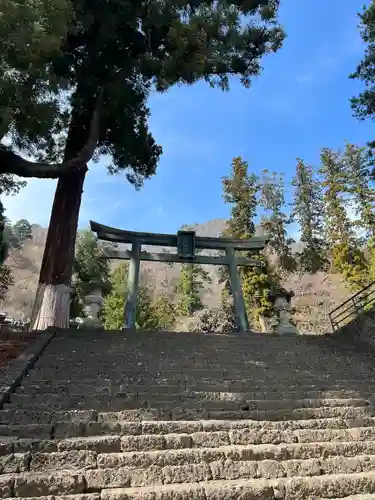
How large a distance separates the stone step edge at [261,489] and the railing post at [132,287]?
7.75m

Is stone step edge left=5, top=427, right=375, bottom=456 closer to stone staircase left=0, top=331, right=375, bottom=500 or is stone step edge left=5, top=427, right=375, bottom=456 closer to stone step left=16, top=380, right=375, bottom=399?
stone staircase left=0, top=331, right=375, bottom=500

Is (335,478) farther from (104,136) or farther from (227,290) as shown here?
(227,290)

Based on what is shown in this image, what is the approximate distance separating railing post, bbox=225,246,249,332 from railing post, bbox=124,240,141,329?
272cm

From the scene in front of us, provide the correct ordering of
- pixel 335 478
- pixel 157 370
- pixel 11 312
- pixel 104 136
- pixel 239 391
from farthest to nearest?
pixel 11 312 → pixel 104 136 → pixel 157 370 → pixel 239 391 → pixel 335 478

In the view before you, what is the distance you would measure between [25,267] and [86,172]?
51848 mm

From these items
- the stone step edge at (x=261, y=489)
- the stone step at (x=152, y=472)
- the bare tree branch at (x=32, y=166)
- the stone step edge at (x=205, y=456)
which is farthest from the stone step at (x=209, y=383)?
the bare tree branch at (x=32, y=166)

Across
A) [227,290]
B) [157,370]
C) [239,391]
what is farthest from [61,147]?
[227,290]

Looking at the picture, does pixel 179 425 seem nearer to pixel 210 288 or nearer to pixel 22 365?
pixel 22 365

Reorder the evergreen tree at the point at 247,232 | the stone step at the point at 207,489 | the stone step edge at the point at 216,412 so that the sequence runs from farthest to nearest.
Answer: the evergreen tree at the point at 247,232, the stone step edge at the point at 216,412, the stone step at the point at 207,489

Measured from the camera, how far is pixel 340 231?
28.5 meters

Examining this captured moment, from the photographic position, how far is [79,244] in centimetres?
2561

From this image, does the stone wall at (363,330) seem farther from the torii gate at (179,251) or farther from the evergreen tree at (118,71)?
the evergreen tree at (118,71)

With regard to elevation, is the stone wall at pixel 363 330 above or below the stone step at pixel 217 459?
above

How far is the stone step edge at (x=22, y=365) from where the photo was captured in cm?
495
